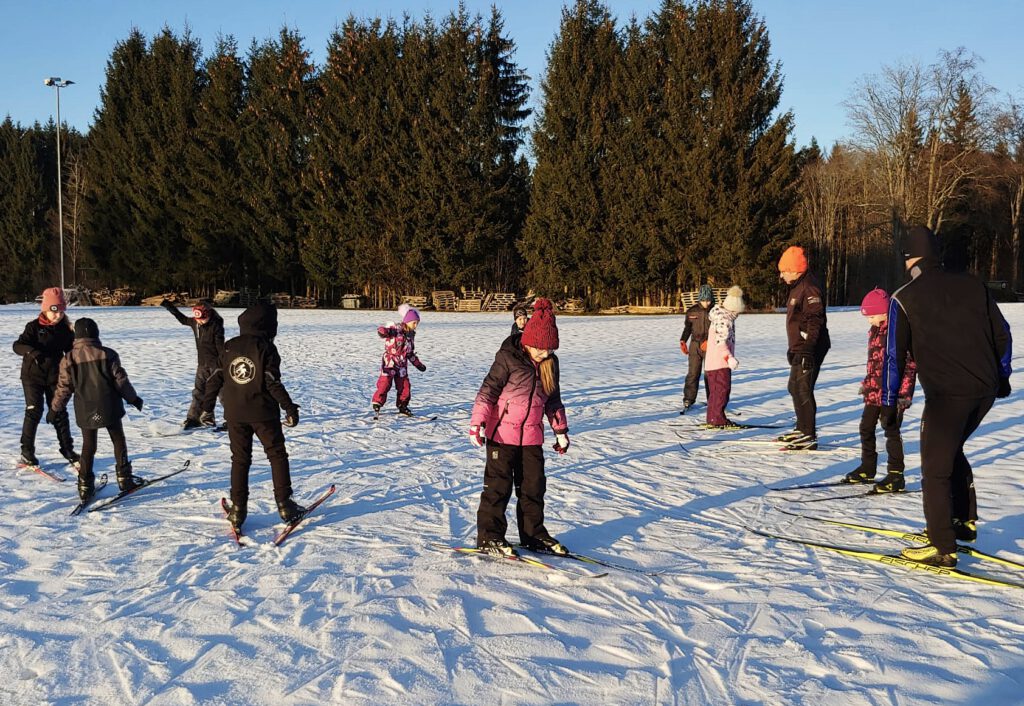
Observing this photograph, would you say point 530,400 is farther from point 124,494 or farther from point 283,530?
point 124,494

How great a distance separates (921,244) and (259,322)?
14.0 feet

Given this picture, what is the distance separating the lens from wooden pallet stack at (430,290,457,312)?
35312 millimetres

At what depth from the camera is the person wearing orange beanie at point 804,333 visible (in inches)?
289

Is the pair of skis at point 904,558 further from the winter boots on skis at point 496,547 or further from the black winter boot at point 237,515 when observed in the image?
the black winter boot at point 237,515

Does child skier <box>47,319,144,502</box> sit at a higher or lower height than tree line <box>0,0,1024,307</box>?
lower

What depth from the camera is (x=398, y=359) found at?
922 cm

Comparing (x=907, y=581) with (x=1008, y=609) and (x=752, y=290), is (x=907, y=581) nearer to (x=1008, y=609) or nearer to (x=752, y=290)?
(x=1008, y=609)

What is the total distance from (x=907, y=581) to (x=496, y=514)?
7.89 ft

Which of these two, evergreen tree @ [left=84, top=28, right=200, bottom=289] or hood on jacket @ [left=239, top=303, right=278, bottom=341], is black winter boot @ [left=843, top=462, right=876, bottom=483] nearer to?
hood on jacket @ [left=239, top=303, right=278, bottom=341]

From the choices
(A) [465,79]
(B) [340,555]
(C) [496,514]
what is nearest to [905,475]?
(C) [496,514]

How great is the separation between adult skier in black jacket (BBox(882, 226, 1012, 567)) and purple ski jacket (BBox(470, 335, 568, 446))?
208cm

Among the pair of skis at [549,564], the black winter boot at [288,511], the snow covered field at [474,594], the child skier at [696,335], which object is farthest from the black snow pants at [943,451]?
the child skier at [696,335]

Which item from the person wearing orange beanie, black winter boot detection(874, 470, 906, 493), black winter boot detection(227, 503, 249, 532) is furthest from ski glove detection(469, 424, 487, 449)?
the person wearing orange beanie

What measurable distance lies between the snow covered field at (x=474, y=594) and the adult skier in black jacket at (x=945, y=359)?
488mm
